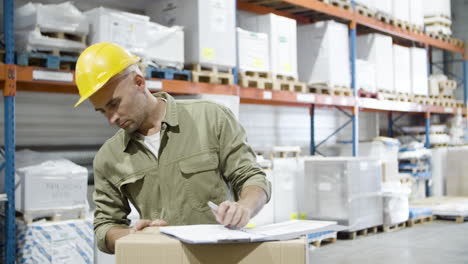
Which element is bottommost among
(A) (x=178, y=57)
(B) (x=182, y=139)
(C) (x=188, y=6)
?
(B) (x=182, y=139)

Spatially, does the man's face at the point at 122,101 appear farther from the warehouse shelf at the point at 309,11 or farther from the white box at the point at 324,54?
the white box at the point at 324,54

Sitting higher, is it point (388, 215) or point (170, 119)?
point (170, 119)

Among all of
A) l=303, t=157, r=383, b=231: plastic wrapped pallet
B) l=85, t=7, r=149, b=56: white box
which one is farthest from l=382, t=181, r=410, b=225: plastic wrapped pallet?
l=85, t=7, r=149, b=56: white box

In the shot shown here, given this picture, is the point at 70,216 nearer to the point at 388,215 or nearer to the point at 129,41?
the point at 129,41

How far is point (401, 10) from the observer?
10781mm

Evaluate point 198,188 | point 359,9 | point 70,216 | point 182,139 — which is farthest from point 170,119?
point 359,9

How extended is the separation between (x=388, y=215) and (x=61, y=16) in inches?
232

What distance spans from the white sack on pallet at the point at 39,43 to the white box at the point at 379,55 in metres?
5.98

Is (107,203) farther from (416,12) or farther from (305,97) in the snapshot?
(416,12)

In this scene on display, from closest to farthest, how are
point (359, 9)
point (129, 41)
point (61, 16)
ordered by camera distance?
point (61, 16)
point (129, 41)
point (359, 9)

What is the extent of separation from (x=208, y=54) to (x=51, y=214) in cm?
262

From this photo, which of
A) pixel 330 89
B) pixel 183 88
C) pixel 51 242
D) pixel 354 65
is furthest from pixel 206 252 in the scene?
pixel 354 65

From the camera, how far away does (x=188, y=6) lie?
6.35 meters

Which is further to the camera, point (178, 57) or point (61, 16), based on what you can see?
point (178, 57)
